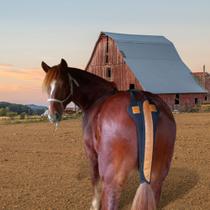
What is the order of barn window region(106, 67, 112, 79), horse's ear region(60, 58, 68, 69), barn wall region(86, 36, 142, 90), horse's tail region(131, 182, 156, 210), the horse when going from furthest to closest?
barn window region(106, 67, 112, 79)
barn wall region(86, 36, 142, 90)
horse's ear region(60, 58, 68, 69)
the horse
horse's tail region(131, 182, 156, 210)

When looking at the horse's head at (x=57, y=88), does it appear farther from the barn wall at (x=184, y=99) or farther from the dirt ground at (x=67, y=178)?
the barn wall at (x=184, y=99)

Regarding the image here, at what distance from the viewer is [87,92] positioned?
555cm

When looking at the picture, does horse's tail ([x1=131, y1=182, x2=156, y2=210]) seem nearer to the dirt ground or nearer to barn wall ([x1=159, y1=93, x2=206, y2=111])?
the dirt ground

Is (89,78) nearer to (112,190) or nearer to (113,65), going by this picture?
(112,190)

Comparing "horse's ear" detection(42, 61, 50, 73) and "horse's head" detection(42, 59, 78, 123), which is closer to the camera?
"horse's head" detection(42, 59, 78, 123)

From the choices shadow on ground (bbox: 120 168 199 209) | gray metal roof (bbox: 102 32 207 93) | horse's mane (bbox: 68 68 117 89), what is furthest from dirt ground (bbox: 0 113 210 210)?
gray metal roof (bbox: 102 32 207 93)

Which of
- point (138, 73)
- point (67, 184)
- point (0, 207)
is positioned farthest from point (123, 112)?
point (138, 73)

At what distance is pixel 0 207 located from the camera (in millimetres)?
6336

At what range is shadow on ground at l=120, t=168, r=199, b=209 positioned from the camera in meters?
6.69

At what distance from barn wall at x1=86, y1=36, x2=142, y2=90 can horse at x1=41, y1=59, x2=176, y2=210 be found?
3298 cm

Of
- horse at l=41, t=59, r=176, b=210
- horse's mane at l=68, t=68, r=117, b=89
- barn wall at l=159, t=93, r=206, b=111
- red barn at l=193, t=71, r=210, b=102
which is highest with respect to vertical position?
horse's mane at l=68, t=68, r=117, b=89

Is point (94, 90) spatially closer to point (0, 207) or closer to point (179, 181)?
point (0, 207)

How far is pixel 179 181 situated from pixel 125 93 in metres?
3.78

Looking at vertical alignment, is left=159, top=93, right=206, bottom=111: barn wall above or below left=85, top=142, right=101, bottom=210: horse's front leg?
below
